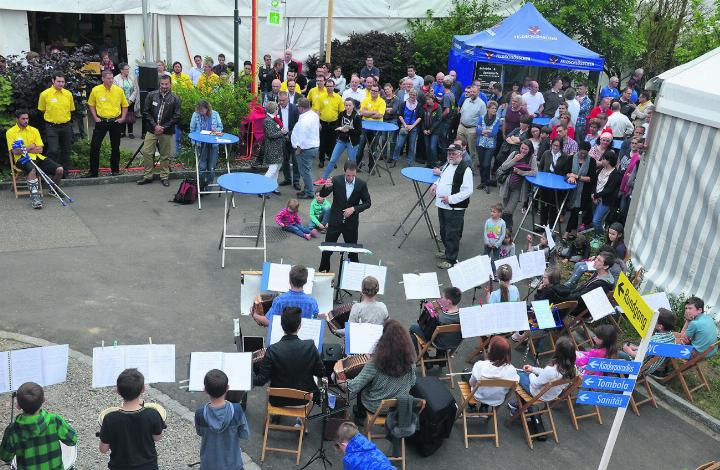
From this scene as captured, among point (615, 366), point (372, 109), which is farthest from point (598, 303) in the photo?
point (372, 109)

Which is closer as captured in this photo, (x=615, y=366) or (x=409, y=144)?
(x=615, y=366)

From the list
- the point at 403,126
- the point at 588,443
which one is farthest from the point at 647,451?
the point at 403,126

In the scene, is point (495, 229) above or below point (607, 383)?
below

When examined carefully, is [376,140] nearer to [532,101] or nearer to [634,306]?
[532,101]

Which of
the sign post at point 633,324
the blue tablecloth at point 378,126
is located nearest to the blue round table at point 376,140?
the blue tablecloth at point 378,126

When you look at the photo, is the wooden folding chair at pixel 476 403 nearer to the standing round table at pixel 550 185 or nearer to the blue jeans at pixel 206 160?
the standing round table at pixel 550 185

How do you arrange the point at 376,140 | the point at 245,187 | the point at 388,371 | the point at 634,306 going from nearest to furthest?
the point at 388,371 → the point at 634,306 → the point at 245,187 → the point at 376,140

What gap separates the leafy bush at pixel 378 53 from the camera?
67.5 feet

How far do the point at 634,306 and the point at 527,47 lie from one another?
12.6m

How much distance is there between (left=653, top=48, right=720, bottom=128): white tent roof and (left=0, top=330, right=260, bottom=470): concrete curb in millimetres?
7171

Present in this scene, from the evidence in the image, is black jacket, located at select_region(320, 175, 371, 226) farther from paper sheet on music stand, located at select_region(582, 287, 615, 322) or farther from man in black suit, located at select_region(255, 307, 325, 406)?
man in black suit, located at select_region(255, 307, 325, 406)

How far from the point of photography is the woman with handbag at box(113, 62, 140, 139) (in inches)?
586

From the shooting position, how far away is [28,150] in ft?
38.0

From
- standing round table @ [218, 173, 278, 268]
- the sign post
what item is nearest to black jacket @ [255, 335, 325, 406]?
the sign post
